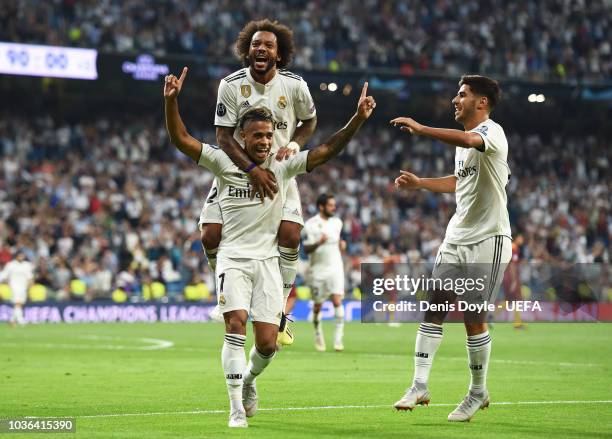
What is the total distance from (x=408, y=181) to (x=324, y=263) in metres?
11.3

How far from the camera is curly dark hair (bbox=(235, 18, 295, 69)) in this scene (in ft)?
34.2

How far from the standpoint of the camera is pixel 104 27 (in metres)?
37.1

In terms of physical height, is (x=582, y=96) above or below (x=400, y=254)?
above

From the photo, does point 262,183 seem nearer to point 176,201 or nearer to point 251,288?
point 251,288

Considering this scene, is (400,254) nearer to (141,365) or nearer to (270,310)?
(141,365)

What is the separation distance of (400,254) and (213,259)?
2839 centimetres

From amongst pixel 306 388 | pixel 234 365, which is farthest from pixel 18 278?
pixel 234 365

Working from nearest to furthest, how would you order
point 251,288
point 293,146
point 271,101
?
point 251,288, point 293,146, point 271,101

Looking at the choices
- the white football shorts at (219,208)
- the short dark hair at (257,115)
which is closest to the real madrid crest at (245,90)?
the short dark hair at (257,115)

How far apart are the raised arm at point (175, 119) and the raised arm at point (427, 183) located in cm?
183

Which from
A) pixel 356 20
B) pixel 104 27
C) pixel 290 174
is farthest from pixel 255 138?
pixel 356 20

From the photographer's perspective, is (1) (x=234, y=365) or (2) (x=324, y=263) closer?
(1) (x=234, y=365)

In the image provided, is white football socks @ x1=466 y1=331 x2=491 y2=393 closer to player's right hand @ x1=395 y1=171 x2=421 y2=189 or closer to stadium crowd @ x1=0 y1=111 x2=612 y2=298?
player's right hand @ x1=395 y1=171 x2=421 y2=189

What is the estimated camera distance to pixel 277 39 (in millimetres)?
10492
